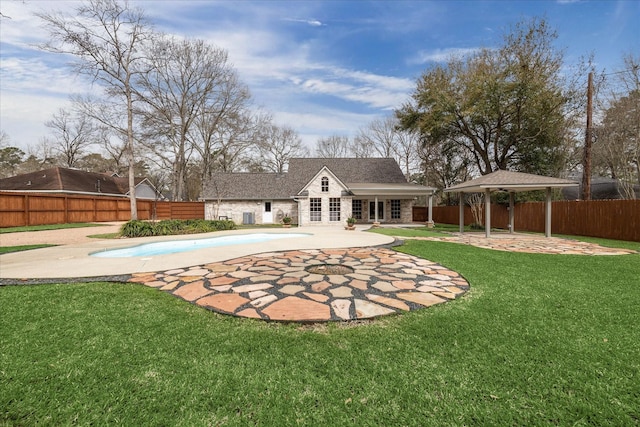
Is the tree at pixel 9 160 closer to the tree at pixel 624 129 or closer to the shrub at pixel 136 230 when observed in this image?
the shrub at pixel 136 230

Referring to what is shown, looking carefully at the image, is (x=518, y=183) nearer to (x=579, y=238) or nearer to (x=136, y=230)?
(x=579, y=238)

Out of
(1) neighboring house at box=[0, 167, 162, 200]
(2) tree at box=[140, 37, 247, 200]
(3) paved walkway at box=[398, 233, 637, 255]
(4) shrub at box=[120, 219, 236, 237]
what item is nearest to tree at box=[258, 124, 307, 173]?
(2) tree at box=[140, 37, 247, 200]

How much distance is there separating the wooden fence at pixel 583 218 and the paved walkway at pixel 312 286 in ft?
33.9

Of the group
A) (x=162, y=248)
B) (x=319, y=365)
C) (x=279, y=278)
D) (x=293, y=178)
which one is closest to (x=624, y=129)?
(x=293, y=178)

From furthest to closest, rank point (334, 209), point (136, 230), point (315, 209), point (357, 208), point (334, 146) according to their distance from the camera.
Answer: point (334, 146) < point (357, 208) < point (334, 209) < point (315, 209) < point (136, 230)

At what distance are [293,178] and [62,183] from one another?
19.3 meters

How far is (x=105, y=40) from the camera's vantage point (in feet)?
47.1

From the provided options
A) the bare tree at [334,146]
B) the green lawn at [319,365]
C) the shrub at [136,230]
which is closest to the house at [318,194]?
the shrub at [136,230]

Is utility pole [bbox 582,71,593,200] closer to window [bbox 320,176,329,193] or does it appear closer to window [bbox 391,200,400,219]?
window [bbox 391,200,400,219]

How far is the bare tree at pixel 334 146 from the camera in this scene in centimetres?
3444

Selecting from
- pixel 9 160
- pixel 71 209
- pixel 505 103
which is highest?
pixel 505 103

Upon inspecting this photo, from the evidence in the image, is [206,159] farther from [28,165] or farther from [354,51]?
[28,165]

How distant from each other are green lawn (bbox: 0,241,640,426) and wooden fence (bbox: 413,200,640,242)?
10310 millimetres

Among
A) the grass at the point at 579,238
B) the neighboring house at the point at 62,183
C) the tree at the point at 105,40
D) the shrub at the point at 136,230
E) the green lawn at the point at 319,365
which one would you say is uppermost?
the tree at the point at 105,40
